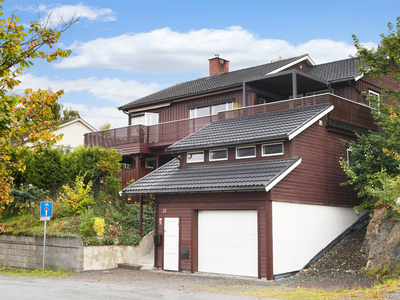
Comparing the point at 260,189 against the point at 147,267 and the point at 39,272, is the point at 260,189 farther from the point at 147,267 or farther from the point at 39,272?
the point at 39,272

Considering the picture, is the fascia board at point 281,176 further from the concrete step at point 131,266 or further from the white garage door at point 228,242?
the concrete step at point 131,266

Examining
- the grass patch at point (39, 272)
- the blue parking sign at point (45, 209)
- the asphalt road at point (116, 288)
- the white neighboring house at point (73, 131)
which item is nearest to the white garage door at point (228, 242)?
the asphalt road at point (116, 288)

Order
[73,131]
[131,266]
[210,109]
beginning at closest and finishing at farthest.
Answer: [131,266]
[210,109]
[73,131]

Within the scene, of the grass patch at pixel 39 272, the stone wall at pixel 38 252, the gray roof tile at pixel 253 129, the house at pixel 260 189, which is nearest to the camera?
the house at pixel 260 189

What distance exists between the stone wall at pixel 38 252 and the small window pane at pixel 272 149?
837cm

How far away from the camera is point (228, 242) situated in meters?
17.4

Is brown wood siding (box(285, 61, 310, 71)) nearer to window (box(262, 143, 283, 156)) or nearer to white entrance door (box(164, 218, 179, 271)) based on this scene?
window (box(262, 143, 283, 156))

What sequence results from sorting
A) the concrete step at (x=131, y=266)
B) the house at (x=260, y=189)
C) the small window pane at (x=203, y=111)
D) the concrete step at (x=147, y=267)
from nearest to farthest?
the house at (x=260, y=189) < the concrete step at (x=131, y=266) < the concrete step at (x=147, y=267) < the small window pane at (x=203, y=111)

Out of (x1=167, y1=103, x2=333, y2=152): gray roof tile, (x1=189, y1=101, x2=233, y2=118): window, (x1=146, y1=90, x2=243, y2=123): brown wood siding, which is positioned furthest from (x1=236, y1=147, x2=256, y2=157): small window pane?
(x1=189, y1=101, x2=233, y2=118): window

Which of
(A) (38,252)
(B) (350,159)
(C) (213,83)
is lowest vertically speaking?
(A) (38,252)

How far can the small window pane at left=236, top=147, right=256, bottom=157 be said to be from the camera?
1872 cm

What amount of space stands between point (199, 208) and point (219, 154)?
2.80 m

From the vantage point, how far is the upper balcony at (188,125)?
788 inches

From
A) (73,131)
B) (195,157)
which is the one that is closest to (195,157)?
(195,157)
